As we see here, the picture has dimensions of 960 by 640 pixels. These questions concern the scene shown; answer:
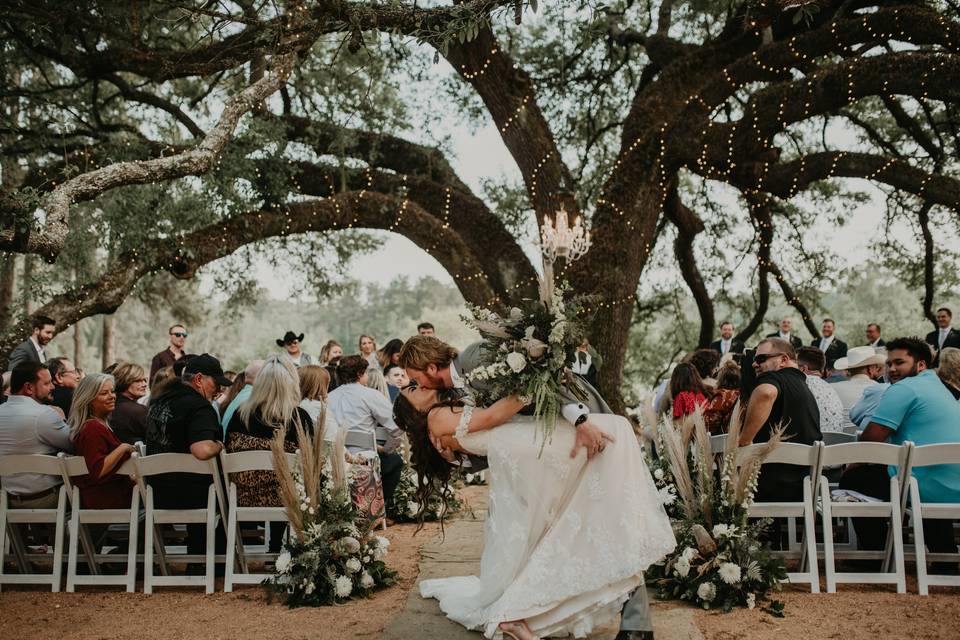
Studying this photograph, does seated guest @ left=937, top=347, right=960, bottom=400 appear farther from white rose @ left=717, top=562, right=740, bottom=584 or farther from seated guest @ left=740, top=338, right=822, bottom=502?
white rose @ left=717, top=562, right=740, bottom=584

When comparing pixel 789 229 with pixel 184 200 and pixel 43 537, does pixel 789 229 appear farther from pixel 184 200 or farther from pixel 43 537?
pixel 43 537

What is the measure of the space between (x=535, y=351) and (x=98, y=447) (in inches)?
131

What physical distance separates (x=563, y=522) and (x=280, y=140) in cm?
881

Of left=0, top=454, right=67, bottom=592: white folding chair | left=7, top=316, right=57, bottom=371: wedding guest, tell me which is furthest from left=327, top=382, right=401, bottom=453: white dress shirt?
left=7, top=316, right=57, bottom=371: wedding guest

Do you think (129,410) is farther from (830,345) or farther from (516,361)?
(830,345)

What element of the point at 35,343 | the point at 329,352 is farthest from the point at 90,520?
the point at 329,352

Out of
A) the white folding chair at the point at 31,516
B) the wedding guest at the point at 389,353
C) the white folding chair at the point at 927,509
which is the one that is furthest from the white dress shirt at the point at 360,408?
the white folding chair at the point at 927,509

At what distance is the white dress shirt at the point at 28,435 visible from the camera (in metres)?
5.79

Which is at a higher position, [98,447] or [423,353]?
[423,353]

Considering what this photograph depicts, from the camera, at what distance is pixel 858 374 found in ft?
26.0

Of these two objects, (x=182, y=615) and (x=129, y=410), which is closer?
(x=182, y=615)

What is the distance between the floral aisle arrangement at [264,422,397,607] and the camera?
16.8 ft

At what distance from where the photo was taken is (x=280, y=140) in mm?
11500

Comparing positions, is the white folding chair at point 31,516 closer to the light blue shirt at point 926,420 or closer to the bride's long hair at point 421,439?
the bride's long hair at point 421,439
